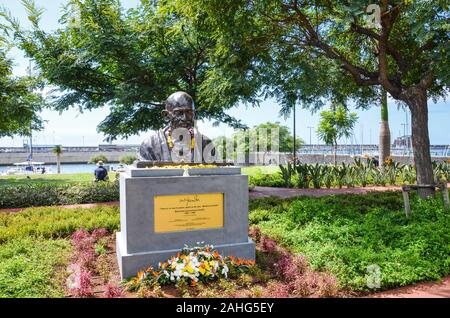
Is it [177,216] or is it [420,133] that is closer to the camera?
[177,216]

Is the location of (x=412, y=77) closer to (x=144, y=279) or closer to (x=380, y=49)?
(x=380, y=49)

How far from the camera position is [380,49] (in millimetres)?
11148

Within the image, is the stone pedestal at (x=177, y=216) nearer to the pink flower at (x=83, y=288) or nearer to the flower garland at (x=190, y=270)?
the flower garland at (x=190, y=270)

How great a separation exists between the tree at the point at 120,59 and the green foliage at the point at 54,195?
12.3 ft

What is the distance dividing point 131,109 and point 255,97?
18.9 feet

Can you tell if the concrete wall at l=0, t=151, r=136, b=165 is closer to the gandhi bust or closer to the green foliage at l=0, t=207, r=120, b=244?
the green foliage at l=0, t=207, r=120, b=244

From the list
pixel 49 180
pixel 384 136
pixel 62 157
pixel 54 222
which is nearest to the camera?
pixel 54 222

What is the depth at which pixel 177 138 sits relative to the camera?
21.7 ft

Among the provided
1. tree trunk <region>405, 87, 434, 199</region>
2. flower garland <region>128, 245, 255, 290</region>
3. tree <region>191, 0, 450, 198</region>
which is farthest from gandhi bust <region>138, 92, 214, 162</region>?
tree trunk <region>405, 87, 434, 199</region>

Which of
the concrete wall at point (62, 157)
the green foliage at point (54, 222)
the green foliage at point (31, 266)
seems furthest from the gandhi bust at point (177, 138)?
the concrete wall at point (62, 157)

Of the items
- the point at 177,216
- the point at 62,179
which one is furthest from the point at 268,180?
the point at 62,179

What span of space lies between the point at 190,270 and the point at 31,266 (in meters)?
2.64

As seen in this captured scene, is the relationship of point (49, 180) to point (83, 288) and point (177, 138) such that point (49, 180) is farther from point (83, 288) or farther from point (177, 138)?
point (83, 288)
